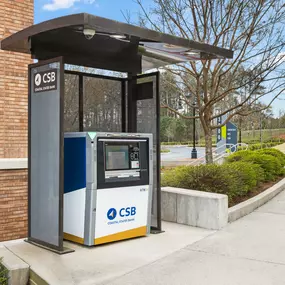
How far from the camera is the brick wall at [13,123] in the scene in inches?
303

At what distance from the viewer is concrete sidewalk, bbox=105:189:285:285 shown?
4164 mm

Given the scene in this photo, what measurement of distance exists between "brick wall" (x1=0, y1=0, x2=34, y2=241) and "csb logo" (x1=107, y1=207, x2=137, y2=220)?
3224 mm

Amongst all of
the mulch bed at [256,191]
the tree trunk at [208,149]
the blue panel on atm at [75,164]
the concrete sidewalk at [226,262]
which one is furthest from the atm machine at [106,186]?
the tree trunk at [208,149]

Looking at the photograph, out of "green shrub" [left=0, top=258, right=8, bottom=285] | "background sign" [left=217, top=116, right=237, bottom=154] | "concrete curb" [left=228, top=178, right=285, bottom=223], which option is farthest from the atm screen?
"background sign" [left=217, top=116, right=237, bottom=154]

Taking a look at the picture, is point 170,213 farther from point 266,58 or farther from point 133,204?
point 266,58

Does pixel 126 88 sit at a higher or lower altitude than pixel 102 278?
higher

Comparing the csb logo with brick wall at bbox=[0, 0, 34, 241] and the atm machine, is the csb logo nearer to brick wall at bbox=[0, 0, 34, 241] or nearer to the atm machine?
the atm machine

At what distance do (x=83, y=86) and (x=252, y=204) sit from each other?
13.4ft

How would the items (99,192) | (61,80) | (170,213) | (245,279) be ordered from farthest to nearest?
(170,213) → (99,192) → (61,80) → (245,279)

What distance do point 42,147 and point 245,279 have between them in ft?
9.95

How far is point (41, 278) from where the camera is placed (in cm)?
421

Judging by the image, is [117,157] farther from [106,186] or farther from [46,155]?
[46,155]

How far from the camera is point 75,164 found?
209 inches

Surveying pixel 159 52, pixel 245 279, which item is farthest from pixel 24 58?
pixel 245 279
